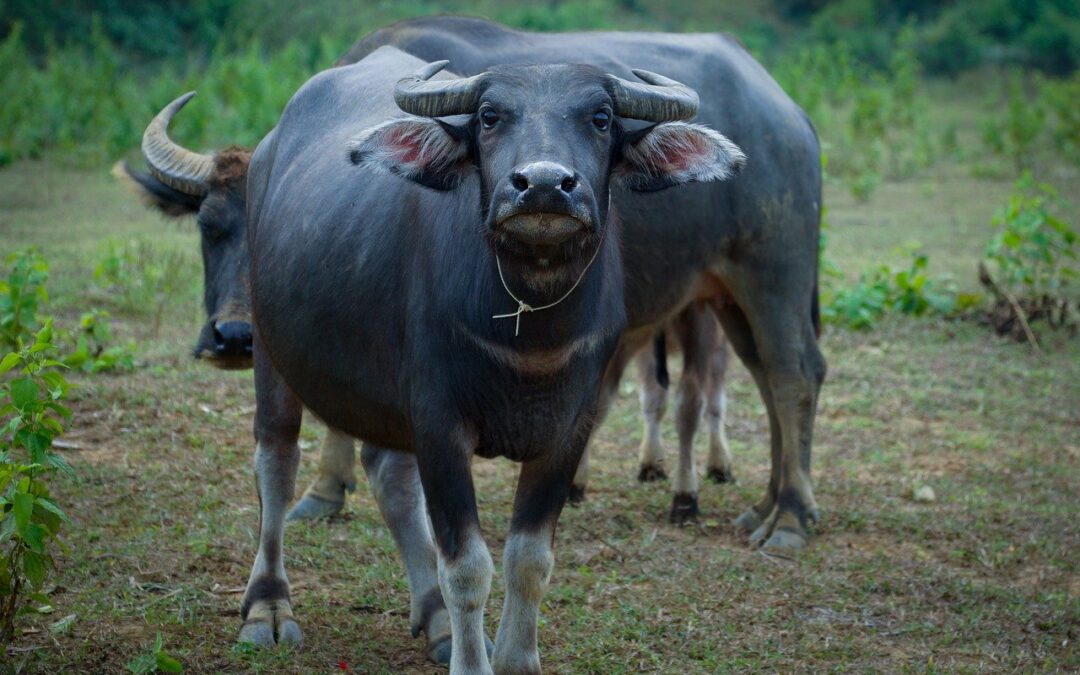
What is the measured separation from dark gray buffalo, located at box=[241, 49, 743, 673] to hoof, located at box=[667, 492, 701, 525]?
6.30ft

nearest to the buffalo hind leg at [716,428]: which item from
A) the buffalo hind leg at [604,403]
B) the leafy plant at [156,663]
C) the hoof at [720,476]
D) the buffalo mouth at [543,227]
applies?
the hoof at [720,476]

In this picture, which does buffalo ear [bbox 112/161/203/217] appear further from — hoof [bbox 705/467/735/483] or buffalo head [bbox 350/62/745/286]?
hoof [bbox 705/467/735/483]

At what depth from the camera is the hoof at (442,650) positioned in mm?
3707

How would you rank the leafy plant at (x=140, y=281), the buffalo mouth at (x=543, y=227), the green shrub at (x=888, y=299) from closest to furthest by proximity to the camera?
the buffalo mouth at (x=543, y=227)
the leafy plant at (x=140, y=281)
the green shrub at (x=888, y=299)

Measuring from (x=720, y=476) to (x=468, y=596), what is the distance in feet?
9.61

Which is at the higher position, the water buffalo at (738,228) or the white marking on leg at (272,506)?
the water buffalo at (738,228)

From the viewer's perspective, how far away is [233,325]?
4.69 m

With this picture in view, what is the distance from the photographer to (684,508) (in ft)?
17.5

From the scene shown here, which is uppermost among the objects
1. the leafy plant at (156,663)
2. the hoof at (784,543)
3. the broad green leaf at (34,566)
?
the broad green leaf at (34,566)

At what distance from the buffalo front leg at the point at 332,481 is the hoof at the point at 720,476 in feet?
5.95

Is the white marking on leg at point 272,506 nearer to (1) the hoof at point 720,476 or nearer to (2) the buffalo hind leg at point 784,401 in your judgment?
(2) the buffalo hind leg at point 784,401

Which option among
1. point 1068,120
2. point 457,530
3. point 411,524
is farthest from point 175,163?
point 1068,120

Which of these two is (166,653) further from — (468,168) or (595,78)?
(595,78)

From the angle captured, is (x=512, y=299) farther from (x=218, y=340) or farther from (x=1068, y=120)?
(x=1068, y=120)
